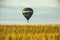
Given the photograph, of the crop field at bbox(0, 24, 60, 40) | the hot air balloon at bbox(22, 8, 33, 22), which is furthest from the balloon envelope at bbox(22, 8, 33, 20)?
the crop field at bbox(0, 24, 60, 40)

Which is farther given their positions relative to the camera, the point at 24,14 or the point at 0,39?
the point at 24,14

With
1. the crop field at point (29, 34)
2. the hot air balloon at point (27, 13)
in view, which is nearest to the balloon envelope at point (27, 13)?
the hot air balloon at point (27, 13)

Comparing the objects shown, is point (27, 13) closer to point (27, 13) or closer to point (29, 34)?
point (27, 13)

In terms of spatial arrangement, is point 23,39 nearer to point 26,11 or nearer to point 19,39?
point 19,39

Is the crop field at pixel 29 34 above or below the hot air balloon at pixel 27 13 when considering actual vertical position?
above

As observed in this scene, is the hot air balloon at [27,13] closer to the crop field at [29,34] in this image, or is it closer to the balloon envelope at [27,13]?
the balloon envelope at [27,13]

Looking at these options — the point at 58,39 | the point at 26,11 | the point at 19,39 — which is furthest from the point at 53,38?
the point at 26,11

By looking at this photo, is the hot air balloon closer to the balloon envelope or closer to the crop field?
the balloon envelope

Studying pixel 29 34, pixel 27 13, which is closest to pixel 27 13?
pixel 27 13

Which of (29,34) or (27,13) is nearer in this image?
(29,34)

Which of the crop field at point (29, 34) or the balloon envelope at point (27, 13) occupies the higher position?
the crop field at point (29, 34)

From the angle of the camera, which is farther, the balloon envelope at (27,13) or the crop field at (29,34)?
the balloon envelope at (27,13)
